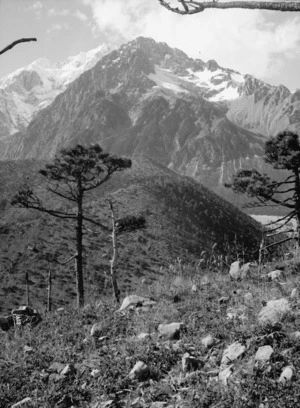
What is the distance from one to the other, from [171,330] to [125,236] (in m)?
52.5

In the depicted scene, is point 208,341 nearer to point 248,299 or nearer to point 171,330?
point 171,330

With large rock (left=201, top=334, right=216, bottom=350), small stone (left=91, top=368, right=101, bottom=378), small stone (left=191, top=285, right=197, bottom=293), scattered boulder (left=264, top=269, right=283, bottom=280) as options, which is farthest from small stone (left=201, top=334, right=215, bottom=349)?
scattered boulder (left=264, top=269, right=283, bottom=280)

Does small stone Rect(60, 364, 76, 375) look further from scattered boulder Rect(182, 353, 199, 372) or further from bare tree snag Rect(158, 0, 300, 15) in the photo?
bare tree snag Rect(158, 0, 300, 15)

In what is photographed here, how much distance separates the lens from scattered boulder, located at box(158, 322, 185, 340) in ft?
19.6

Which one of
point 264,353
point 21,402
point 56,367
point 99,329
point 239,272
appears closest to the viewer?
A: point 264,353

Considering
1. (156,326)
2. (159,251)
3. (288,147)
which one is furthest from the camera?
(159,251)

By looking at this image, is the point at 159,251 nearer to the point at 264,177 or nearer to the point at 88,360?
the point at 264,177

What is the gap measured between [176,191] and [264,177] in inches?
2476

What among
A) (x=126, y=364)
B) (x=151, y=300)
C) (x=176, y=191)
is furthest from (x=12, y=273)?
(x=176, y=191)

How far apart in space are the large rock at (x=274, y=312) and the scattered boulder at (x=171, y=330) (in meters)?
1.25

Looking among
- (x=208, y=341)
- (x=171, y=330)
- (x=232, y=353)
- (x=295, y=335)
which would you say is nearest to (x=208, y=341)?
(x=208, y=341)

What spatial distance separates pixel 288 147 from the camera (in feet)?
65.0

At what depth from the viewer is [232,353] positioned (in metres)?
4.89

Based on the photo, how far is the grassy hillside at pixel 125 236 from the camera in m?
42.8
